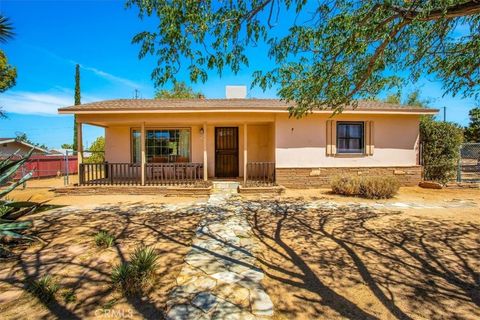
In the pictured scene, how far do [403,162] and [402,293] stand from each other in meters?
9.34

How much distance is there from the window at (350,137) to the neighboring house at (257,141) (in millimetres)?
38

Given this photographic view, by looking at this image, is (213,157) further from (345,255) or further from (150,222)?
(345,255)

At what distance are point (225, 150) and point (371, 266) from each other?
8.57 metres

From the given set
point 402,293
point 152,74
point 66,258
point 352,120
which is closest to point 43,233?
point 66,258

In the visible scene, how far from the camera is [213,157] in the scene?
11367mm

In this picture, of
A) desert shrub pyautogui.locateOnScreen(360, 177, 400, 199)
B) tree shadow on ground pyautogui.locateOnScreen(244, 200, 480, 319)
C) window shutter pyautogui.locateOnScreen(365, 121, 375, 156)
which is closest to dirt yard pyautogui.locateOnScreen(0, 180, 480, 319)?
tree shadow on ground pyautogui.locateOnScreen(244, 200, 480, 319)

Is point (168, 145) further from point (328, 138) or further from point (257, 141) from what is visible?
point (328, 138)

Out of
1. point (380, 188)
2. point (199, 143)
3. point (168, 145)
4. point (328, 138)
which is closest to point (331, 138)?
point (328, 138)

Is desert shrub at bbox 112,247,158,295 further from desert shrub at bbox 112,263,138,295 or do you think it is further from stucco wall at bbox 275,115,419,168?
stucco wall at bbox 275,115,419,168

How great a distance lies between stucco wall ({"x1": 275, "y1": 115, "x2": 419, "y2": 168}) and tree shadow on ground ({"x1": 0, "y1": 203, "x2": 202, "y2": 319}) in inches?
200

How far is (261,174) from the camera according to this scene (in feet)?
36.2

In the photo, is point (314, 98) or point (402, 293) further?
point (314, 98)

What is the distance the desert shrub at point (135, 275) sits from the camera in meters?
2.85

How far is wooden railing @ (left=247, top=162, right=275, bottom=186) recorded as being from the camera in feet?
31.9
